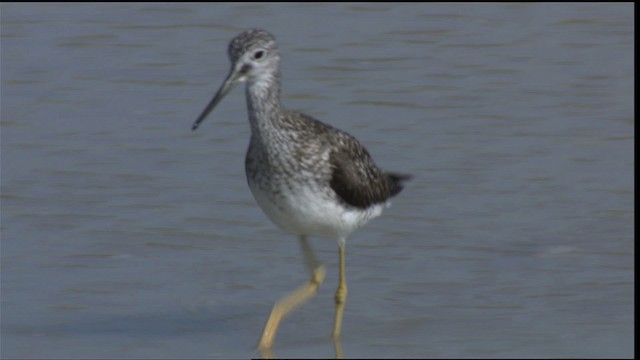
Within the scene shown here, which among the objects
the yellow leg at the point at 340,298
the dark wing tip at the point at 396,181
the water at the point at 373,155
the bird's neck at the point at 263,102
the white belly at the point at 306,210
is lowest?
Result: the water at the point at 373,155

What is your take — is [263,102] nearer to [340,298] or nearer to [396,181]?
[340,298]

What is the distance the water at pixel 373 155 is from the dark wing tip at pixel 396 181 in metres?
0.41

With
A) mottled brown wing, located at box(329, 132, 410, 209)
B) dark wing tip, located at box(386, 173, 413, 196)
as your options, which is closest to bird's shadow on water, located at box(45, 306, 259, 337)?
mottled brown wing, located at box(329, 132, 410, 209)

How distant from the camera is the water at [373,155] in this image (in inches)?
331

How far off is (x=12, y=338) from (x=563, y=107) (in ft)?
15.5

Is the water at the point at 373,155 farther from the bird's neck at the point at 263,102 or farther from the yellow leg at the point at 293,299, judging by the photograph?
the bird's neck at the point at 263,102

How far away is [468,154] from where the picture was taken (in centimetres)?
1073

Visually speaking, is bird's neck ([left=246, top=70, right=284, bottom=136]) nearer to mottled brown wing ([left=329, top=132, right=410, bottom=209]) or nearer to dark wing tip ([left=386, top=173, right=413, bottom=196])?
mottled brown wing ([left=329, top=132, right=410, bottom=209])

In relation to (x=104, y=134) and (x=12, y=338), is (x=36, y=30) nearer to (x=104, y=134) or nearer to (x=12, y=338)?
(x=104, y=134)

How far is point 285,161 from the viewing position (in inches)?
312

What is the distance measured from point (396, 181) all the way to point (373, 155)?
1.71m

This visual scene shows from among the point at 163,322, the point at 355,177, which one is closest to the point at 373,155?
the point at 355,177

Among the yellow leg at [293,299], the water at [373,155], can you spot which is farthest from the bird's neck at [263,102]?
the water at [373,155]

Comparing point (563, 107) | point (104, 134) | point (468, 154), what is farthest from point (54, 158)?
point (563, 107)
